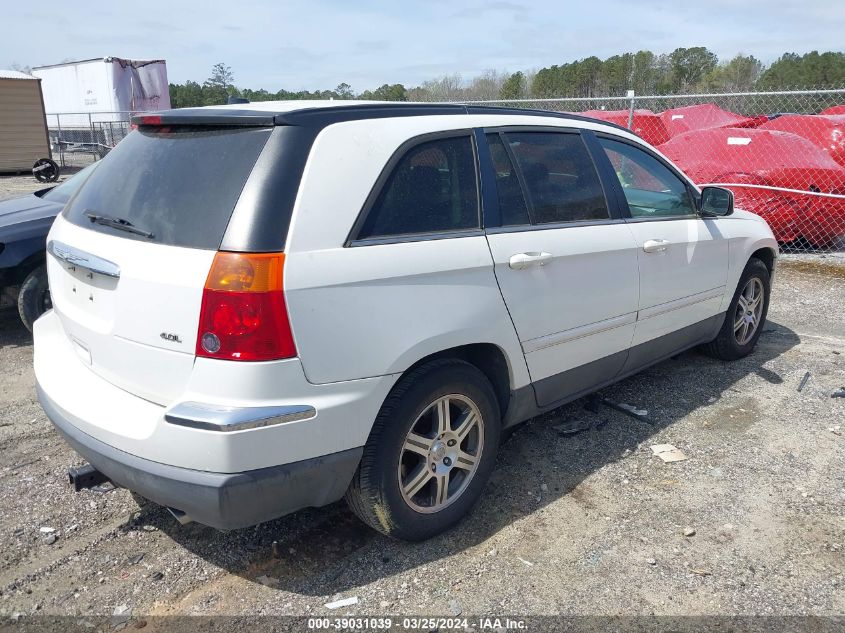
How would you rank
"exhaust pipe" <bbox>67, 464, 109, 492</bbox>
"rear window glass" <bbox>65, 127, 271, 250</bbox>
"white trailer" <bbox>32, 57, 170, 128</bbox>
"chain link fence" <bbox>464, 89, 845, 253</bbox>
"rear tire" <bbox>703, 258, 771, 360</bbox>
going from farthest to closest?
1. "white trailer" <bbox>32, 57, 170, 128</bbox>
2. "chain link fence" <bbox>464, 89, 845, 253</bbox>
3. "rear tire" <bbox>703, 258, 771, 360</bbox>
4. "exhaust pipe" <bbox>67, 464, 109, 492</bbox>
5. "rear window glass" <bbox>65, 127, 271, 250</bbox>

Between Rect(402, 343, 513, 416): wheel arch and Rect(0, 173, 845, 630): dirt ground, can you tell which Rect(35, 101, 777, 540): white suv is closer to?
Rect(402, 343, 513, 416): wheel arch

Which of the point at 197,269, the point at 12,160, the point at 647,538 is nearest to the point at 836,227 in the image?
the point at 647,538

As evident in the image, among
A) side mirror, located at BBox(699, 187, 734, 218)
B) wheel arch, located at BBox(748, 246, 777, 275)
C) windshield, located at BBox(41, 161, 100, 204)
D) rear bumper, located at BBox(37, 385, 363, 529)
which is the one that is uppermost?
side mirror, located at BBox(699, 187, 734, 218)

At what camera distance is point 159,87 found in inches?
1099

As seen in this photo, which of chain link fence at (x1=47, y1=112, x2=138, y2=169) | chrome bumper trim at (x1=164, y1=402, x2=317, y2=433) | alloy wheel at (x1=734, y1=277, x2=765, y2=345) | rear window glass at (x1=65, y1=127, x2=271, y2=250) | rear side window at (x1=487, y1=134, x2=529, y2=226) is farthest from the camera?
chain link fence at (x1=47, y1=112, x2=138, y2=169)

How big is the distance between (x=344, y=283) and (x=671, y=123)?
12202 mm

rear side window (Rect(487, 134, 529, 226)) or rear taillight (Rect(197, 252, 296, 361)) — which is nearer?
rear taillight (Rect(197, 252, 296, 361))

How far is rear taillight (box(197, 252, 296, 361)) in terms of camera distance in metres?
2.35

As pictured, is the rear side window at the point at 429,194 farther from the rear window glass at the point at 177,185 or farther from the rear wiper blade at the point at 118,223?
the rear wiper blade at the point at 118,223

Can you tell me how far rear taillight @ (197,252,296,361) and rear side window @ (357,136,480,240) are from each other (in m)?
0.45

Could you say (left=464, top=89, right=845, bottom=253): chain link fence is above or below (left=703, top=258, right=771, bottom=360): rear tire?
above

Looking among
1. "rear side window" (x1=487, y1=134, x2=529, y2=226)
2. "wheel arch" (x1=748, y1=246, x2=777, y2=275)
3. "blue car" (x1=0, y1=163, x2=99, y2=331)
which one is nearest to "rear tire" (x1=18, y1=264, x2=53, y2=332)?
"blue car" (x1=0, y1=163, x2=99, y2=331)

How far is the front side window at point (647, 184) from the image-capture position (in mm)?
4078

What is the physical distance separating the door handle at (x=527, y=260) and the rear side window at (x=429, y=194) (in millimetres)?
243
